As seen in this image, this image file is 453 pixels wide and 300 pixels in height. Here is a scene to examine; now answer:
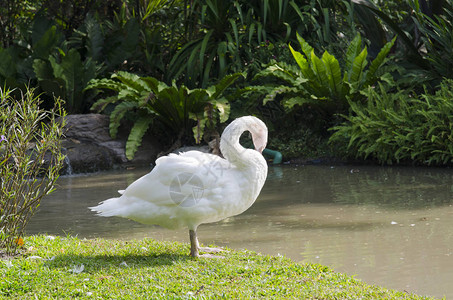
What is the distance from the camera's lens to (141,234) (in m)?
6.29

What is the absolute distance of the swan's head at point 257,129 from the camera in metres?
4.88

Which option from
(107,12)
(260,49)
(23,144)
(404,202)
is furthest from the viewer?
(107,12)

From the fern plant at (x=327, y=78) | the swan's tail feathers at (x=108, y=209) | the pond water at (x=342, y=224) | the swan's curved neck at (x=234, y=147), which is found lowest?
the pond water at (x=342, y=224)

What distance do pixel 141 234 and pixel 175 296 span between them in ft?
8.77

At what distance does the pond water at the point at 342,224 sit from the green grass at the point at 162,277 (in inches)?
22.2

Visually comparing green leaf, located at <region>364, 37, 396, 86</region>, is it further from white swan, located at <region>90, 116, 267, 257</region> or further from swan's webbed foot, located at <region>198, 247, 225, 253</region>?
swan's webbed foot, located at <region>198, 247, 225, 253</region>

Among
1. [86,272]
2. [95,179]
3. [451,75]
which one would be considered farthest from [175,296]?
[451,75]

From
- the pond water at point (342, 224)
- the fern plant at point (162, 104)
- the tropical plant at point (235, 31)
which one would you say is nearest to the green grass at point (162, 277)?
the pond water at point (342, 224)

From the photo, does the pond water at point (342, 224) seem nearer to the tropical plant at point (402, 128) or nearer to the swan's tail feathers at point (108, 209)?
the tropical plant at point (402, 128)

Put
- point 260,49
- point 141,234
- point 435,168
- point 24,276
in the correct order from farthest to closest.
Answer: point 260,49 < point 435,168 < point 141,234 < point 24,276

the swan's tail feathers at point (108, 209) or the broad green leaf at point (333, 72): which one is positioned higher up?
the broad green leaf at point (333, 72)

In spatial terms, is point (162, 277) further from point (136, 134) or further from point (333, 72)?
point (136, 134)

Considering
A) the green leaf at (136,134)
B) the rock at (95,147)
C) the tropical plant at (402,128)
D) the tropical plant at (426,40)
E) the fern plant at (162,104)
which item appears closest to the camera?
the tropical plant at (402,128)

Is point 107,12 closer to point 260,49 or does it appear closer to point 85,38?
point 85,38
